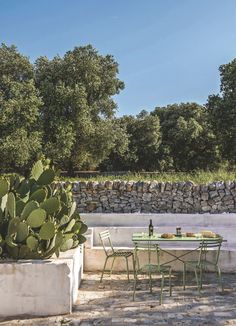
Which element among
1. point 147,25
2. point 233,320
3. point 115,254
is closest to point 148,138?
point 147,25

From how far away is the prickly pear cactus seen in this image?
15.2 feet

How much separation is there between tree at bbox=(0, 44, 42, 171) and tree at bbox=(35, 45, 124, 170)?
0.74 metres

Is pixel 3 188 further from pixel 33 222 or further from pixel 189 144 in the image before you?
Result: pixel 189 144

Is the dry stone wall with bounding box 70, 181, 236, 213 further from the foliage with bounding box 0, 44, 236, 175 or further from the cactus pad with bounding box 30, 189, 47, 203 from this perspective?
the cactus pad with bounding box 30, 189, 47, 203

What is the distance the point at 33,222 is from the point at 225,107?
54.2 ft

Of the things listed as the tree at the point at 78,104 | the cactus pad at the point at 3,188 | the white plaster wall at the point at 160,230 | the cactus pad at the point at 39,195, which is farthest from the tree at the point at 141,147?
the cactus pad at the point at 3,188

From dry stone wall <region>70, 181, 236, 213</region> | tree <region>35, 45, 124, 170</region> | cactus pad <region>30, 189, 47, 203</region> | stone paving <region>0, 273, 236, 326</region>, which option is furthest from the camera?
tree <region>35, 45, 124, 170</region>

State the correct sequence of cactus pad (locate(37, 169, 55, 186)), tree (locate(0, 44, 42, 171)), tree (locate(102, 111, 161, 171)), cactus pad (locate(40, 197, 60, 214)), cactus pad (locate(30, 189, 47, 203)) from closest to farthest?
cactus pad (locate(40, 197, 60, 214)) < cactus pad (locate(30, 189, 47, 203)) < cactus pad (locate(37, 169, 55, 186)) < tree (locate(0, 44, 42, 171)) < tree (locate(102, 111, 161, 171))

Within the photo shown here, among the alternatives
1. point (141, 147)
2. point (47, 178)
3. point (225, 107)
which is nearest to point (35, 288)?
point (47, 178)

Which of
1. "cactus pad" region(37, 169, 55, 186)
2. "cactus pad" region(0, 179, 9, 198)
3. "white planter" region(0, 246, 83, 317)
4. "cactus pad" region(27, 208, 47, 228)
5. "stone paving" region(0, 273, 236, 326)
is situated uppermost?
"cactus pad" region(37, 169, 55, 186)

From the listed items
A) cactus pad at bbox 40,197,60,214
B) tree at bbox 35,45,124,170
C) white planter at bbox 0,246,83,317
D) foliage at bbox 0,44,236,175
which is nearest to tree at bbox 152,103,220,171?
foliage at bbox 0,44,236,175

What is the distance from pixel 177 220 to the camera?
28.9 ft

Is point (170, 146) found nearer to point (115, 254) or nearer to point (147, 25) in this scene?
point (147, 25)

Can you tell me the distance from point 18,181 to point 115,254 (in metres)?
1.88
